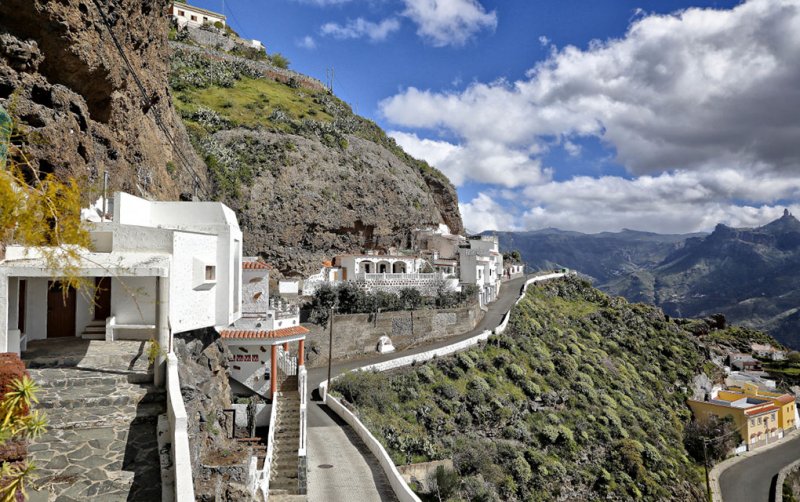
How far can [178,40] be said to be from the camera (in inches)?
2215

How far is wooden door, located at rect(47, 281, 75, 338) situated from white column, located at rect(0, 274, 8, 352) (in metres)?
2.50

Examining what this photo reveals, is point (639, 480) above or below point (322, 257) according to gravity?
below

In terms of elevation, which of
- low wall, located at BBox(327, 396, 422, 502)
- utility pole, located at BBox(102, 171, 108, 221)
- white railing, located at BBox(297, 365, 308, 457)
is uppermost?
utility pole, located at BBox(102, 171, 108, 221)

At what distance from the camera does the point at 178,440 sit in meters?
6.92

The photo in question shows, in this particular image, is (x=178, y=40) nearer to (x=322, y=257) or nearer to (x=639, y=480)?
(x=322, y=257)

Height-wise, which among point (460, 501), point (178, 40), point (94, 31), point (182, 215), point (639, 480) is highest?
point (178, 40)

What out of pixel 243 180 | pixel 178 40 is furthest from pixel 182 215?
pixel 178 40

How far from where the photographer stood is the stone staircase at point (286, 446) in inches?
520

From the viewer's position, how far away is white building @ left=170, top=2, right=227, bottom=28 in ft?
222

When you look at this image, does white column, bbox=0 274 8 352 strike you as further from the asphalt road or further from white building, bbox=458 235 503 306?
the asphalt road

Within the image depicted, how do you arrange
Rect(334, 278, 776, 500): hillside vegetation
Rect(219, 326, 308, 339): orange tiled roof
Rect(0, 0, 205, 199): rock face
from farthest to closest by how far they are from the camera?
Rect(334, 278, 776, 500): hillside vegetation
Rect(219, 326, 308, 339): orange tiled roof
Rect(0, 0, 205, 199): rock face

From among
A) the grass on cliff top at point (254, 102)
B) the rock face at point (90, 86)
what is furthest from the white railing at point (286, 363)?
the grass on cliff top at point (254, 102)

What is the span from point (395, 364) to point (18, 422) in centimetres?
2135

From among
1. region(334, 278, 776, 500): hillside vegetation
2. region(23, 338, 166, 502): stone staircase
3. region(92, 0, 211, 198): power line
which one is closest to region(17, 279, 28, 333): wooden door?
region(23, 338, 166, 502): stone staircase
